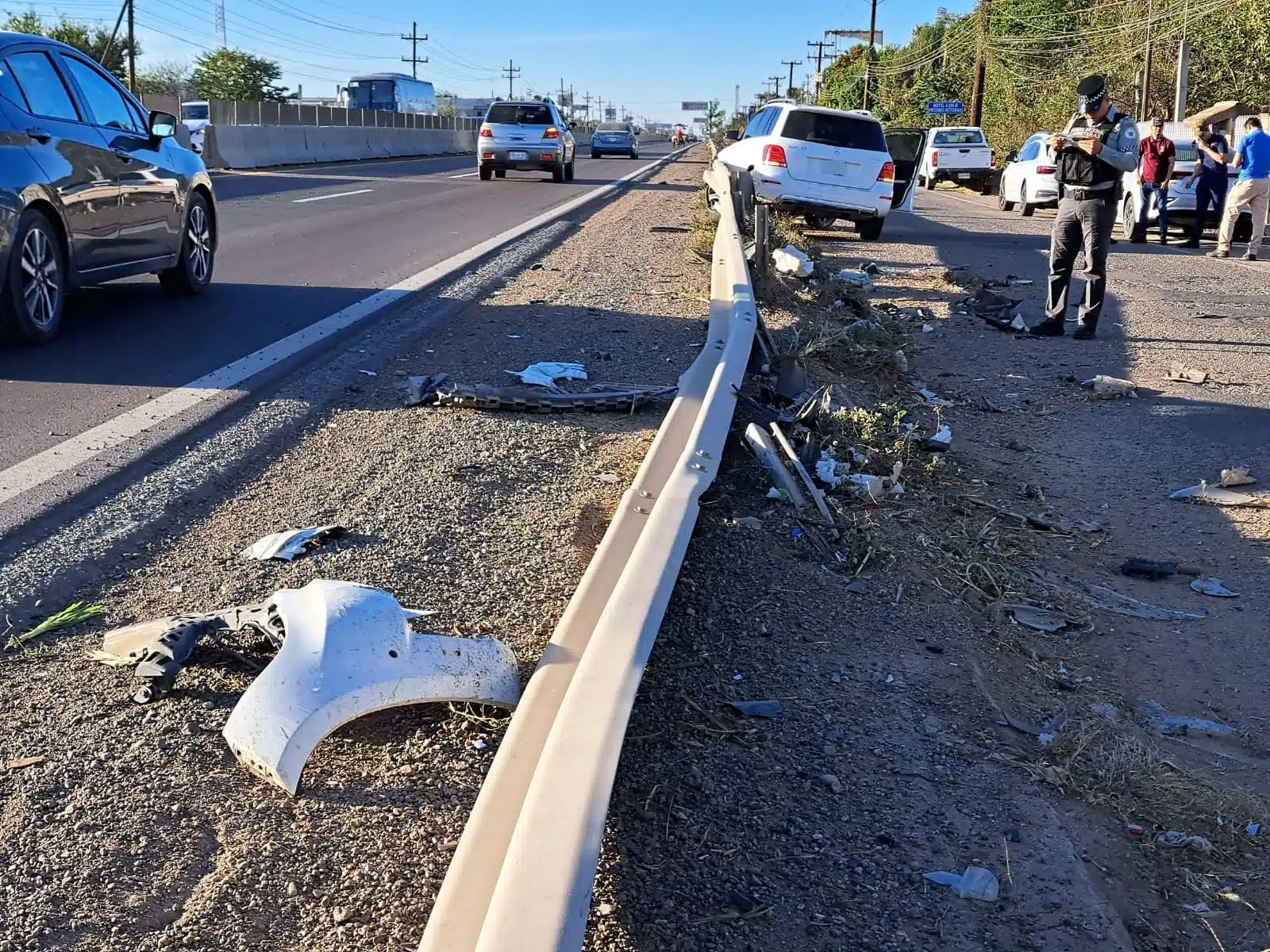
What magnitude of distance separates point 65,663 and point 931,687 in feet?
7.72

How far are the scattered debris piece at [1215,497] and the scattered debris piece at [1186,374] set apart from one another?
8.67 ft

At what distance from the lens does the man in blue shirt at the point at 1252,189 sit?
16.8m

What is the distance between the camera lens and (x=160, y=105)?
3906 centimetres

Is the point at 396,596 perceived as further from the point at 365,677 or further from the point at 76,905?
the point at 76,905

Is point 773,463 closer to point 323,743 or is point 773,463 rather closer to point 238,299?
point 323,743

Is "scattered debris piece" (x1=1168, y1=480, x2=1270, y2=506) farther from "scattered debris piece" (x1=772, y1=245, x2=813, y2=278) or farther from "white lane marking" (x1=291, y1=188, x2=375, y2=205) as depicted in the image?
"white lane marking" (x1=291, y1=188, x2=375, y2=205)

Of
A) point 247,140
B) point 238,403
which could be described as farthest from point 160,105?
point 238,403

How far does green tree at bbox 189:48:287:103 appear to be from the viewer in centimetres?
9988

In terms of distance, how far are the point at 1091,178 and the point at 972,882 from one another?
815cm

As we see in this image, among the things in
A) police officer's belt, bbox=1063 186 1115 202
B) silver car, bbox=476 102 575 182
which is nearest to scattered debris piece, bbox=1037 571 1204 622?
police officer's belt, bbox=1063 186 1115 202

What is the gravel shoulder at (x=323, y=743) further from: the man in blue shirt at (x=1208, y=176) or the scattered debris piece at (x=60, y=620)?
the man in blue shirt at (x=1208, y=176)

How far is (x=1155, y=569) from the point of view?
16.4 feet

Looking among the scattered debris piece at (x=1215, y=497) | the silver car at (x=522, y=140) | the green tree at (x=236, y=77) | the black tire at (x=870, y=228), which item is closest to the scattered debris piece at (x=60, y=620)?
the scattered debris piece at (x=1215, y=497)

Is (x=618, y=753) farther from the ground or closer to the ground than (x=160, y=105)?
closer to the ground
